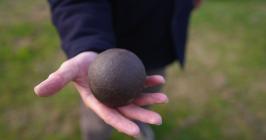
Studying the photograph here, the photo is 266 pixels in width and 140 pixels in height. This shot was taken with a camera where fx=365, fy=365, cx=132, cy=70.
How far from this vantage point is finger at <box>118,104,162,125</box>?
1.33 metres

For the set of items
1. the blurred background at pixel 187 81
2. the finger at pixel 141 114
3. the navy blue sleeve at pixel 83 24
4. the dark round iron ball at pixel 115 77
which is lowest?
the blurred background at pixel 187 81

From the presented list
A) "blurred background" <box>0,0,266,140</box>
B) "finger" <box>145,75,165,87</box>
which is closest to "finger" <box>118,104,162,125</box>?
"finger" <box>145,75,165,87</box>

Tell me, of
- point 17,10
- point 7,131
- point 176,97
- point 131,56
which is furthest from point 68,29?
point 17,10

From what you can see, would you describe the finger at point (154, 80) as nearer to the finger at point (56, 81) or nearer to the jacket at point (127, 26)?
the jacket at point (127, 26)

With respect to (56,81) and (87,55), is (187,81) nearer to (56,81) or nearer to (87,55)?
(87,55)

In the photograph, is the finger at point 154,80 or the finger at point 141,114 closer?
the finger at point 141,114

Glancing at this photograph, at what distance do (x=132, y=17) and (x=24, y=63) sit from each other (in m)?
1.79

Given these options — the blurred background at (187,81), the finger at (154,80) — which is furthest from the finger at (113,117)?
the blurred background at (187,81)

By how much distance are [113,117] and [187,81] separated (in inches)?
77.1

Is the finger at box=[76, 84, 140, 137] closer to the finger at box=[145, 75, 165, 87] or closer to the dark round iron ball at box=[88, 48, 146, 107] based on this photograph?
the dark round iron ball at box=[88, 48, 146, 107]

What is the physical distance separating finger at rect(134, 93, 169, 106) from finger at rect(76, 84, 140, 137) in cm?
14

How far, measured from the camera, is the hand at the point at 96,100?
1.28 meters

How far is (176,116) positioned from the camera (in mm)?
2871

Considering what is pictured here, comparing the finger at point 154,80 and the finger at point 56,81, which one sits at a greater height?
the finger at point 56,81
